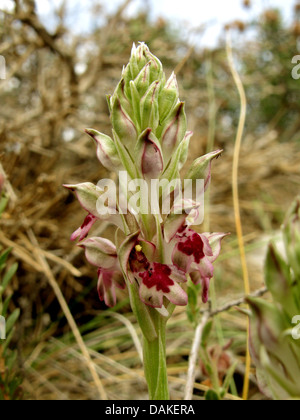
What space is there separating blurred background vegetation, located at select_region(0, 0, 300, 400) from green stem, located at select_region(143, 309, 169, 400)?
1.07ft

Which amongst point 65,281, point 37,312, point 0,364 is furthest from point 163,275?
point 65,281

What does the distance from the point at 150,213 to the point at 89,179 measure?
132cm

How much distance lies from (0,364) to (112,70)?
2.19 metres

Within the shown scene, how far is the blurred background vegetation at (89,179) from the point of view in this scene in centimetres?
133

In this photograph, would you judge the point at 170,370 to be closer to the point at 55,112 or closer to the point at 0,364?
the point at 0,364

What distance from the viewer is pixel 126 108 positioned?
616 millimetres

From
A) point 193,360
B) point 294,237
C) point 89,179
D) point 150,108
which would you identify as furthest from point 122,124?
point 89,179

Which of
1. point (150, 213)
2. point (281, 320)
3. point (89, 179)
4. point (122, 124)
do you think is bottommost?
point (281, 320)

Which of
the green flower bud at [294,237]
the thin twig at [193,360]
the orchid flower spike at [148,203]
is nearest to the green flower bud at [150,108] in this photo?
the orchid flower spike at [148,203]

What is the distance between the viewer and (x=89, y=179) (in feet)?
6.13

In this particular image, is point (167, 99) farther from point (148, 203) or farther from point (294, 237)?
point (294, 237)

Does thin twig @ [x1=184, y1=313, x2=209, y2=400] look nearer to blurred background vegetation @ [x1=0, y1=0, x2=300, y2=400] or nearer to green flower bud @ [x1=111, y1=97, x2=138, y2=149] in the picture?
blurred background vegetation @ [x1=0, y1=0, x2=300, y2=400]

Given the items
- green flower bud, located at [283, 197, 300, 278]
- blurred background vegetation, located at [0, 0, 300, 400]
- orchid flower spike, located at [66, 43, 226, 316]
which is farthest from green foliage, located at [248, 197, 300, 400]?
blurred background vegetation, located at [0, 0, 300, 400]

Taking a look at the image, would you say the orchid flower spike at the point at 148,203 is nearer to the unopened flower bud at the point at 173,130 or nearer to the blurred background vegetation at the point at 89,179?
the unopened flower bud at the point at 173,130
